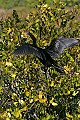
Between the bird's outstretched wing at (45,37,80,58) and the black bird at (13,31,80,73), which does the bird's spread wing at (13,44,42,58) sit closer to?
the black bird at (13,31,80,73)

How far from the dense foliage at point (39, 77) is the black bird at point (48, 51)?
0.34 feet

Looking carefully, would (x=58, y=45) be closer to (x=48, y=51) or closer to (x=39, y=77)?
(x=48, y=51)

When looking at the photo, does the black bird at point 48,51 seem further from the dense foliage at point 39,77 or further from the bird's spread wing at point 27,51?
the dense foliage at point 39,77

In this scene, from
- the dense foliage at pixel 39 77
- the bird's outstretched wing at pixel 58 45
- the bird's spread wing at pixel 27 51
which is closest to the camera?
the dense foliage at pixel 39 77

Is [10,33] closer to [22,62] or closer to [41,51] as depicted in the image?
[22,62]

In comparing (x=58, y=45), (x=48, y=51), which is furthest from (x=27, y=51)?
(x=58, y=45)

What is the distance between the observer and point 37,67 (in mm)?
5383

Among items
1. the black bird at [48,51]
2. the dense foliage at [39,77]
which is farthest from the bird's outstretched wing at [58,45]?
the dense foliage at [39,77]

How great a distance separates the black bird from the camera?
16.0ft

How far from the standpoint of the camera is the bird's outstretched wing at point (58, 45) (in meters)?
5.06

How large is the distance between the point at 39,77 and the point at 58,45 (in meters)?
0.46

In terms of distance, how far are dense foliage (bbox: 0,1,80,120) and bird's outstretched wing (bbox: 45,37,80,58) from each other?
160 mm

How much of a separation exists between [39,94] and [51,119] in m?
0.27

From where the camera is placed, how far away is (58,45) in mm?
5207
